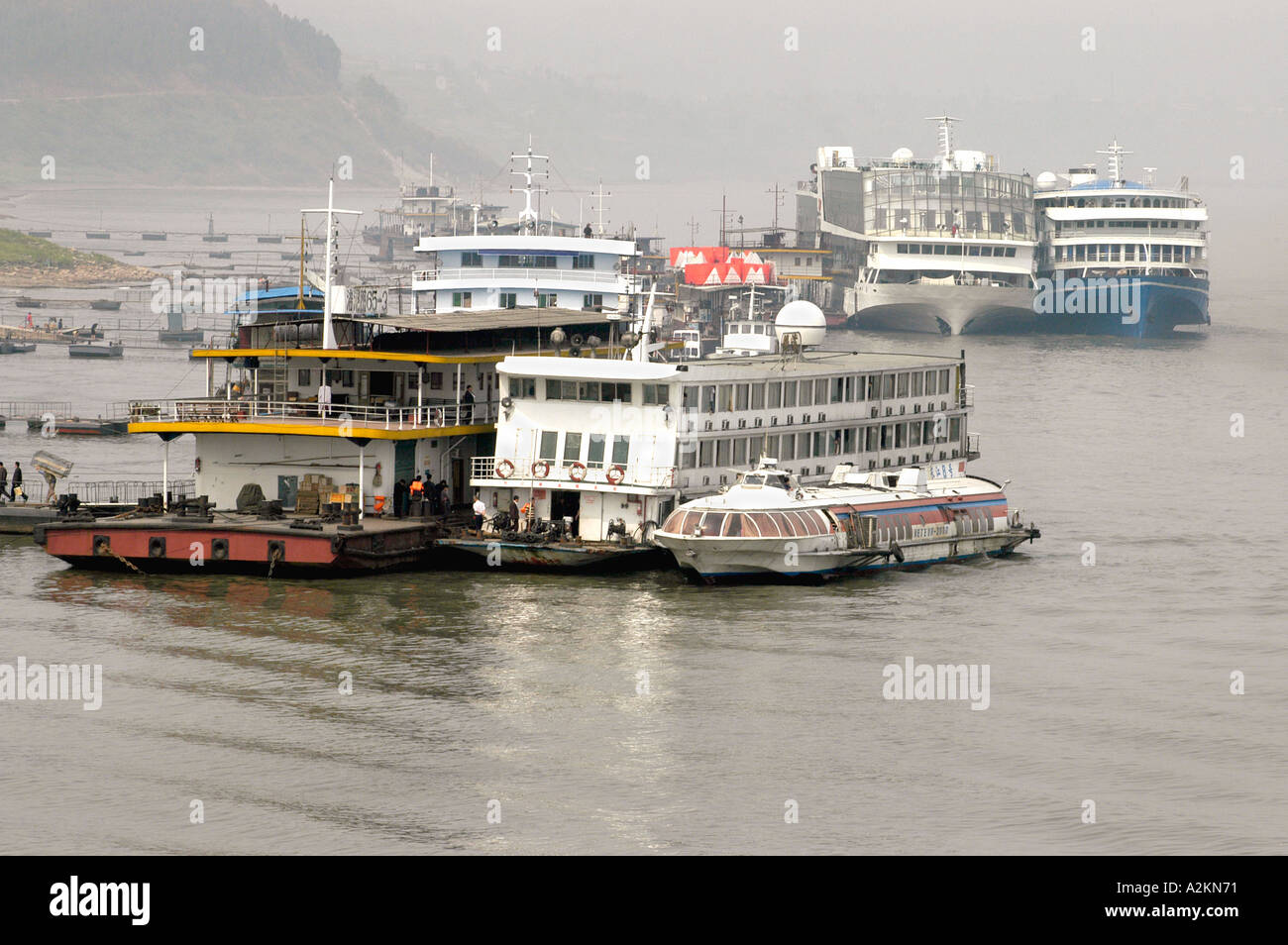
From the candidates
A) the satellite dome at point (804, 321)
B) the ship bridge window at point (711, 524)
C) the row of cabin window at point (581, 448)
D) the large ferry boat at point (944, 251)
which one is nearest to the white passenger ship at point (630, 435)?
the row of cabin window at point (581, 448)

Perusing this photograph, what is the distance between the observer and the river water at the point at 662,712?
3259 cm

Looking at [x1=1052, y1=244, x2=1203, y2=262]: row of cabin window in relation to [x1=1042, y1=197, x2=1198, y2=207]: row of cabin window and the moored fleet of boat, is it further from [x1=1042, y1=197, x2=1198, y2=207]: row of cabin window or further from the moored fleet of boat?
the moored fleet of boat

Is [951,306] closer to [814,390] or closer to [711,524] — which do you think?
[814,390]

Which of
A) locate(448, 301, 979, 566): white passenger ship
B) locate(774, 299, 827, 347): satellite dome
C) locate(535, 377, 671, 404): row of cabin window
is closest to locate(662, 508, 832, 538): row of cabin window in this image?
locate(448, 301, 979, 566): white passenger ship

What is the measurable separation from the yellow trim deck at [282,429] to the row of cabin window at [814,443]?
7.48 metres

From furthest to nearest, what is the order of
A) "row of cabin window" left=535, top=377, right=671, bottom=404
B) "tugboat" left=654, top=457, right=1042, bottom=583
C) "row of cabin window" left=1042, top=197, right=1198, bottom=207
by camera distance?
"row of cabin window" left=1042, top=197, right=1198, bottom=207 → "row of cabin window" left=535, top=377, right=671, bottom=404 → "tugboat" left=654, top=457, right=1042, bottom=583

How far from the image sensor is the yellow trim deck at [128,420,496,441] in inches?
2104

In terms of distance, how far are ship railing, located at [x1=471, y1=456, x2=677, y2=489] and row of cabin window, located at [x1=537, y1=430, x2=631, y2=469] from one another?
0.11m

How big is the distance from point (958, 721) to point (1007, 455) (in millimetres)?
42446

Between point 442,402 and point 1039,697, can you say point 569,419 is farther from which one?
point 1039,697

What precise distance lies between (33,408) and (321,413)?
44304mm

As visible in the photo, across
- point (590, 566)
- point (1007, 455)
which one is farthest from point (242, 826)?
point (1007, 455)

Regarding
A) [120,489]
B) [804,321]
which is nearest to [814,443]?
[804,321]

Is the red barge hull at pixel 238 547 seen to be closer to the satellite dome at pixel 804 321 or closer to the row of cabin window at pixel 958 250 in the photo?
the satellite dome at pixel 804 321
